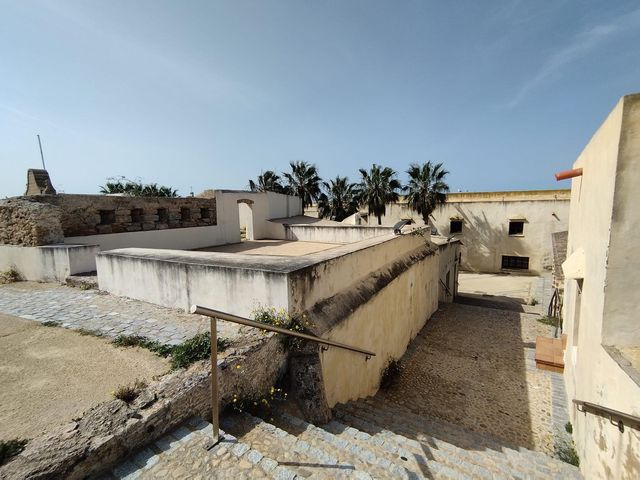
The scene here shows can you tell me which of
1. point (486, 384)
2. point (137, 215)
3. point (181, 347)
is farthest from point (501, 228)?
point (181, 347)

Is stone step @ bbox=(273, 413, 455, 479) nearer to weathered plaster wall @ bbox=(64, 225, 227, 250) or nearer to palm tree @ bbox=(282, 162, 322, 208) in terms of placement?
weathered plaster wall @ bbox=(64, 225, 227, 250)

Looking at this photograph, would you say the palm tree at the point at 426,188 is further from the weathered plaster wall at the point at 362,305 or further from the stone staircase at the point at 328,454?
the stone staircase at the point at 328,454

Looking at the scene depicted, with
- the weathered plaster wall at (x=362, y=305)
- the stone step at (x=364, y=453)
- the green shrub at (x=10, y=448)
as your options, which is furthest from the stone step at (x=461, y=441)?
the green shrub at (x=10, y=448)

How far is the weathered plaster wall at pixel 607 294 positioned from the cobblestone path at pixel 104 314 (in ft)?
14.5

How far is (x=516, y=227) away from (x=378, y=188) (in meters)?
10.3

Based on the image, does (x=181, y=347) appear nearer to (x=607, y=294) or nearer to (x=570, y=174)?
(x=607, y=294)

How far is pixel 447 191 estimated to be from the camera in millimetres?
22844

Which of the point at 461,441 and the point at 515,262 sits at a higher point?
the point at 461,441

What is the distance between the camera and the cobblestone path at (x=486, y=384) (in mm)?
5637

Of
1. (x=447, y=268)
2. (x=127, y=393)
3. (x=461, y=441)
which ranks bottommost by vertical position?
(x=461, y=441)

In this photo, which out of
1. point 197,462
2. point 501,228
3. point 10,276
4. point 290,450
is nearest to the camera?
point 197,462

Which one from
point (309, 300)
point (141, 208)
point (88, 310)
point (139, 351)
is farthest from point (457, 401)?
point (141, 208)

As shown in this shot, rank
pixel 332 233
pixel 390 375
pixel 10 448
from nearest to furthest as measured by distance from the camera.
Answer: pixel 10 448 → pixel 390 375 → pixel 332 233

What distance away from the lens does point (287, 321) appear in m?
4.36
